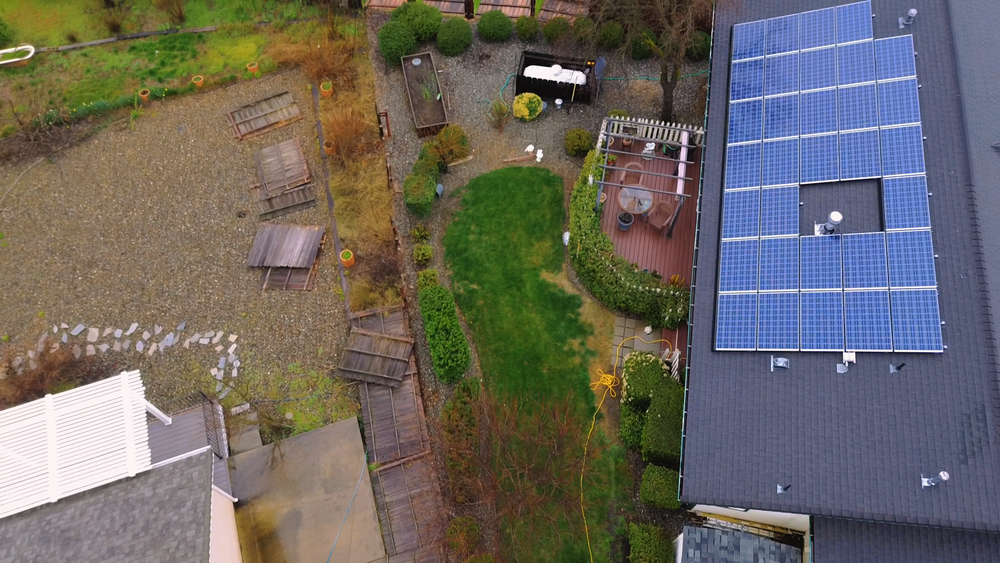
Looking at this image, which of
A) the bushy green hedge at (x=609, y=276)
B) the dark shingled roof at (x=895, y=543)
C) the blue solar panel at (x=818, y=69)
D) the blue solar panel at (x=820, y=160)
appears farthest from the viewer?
the bushy green hedge at (x=609, y=276)

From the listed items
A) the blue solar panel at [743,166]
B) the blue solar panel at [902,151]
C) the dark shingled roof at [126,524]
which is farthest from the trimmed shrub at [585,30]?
the dark shingled roof at [126,524]

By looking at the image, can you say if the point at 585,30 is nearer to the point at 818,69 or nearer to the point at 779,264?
the point at 818,69

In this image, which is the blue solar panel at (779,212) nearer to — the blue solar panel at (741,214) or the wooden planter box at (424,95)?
→ the blue solar panel at (741,214)

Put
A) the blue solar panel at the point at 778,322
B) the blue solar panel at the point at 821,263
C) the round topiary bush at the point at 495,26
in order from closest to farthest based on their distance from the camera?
the blue solar panel at the point at 778,322 < the blue solar panel at the point at 821,263 < the round topiary bush at the point at 495,26

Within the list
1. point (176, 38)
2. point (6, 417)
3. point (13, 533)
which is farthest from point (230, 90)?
point (13, 533)


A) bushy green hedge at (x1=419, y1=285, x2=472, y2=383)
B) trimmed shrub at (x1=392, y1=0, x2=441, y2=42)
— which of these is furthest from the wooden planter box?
bushy green hedge at (x1=419, y1=285, x2=472, y2=383)

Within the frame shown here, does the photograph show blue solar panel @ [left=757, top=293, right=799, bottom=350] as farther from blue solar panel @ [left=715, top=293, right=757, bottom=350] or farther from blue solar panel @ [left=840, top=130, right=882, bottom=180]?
blue solar panel @ [left=840, top=130, right=882, bottom=180]

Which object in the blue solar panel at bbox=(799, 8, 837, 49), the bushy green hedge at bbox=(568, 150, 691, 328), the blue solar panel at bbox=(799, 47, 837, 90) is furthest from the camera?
the bushy green hedge at bbox=(568, 150, 691, 328)

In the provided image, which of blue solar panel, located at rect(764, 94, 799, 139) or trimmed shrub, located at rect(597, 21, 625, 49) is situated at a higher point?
trimmed shrub, located at rect(597, 21, 625, 49)
